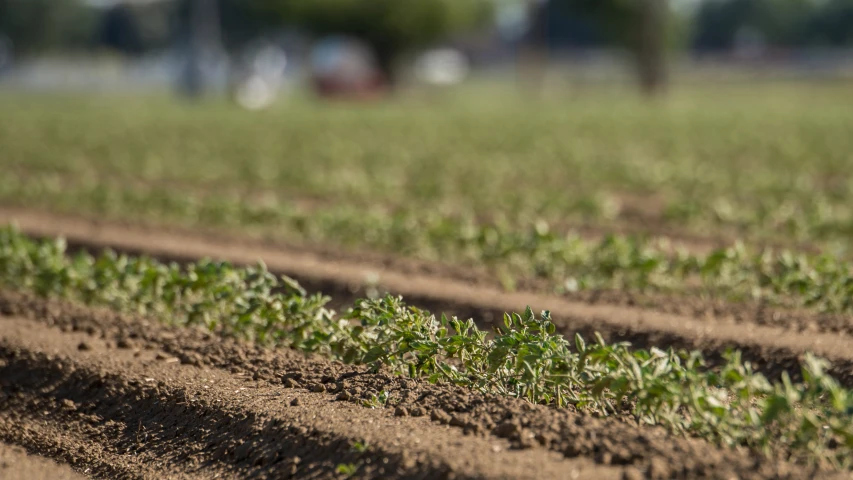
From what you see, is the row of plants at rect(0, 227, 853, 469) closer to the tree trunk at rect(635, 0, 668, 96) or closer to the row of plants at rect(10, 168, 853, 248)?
the row of plants at rect(10, 168, 853, 248)

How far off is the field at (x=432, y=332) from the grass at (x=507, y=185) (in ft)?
0.16

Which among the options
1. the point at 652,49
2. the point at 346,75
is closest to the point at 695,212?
the point at 346,75

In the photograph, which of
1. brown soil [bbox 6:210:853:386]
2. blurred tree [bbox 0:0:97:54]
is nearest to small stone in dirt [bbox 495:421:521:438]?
brown soil [bbox 6:210:853:386]

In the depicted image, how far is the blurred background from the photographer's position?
50.7 meters

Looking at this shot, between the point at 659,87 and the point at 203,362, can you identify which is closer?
the point at 203,362

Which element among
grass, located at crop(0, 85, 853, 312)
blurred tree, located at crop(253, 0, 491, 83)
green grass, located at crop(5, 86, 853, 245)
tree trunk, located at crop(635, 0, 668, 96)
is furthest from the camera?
tree trunk, located at crop(635, 0, 668, 96)

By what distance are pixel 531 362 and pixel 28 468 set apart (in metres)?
2.18

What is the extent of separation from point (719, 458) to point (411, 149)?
55.0ft

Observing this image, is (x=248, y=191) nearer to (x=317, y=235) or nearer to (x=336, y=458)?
(x=317, y=235)

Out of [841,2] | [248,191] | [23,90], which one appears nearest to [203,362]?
[248,191]

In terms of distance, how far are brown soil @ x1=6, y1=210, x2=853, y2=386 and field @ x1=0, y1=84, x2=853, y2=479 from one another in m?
0.02

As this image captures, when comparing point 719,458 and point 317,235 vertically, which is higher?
point 719,458

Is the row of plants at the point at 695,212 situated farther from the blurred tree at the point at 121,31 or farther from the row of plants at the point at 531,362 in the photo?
the blurred tree at the point at 121,31

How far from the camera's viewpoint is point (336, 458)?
3973mm
